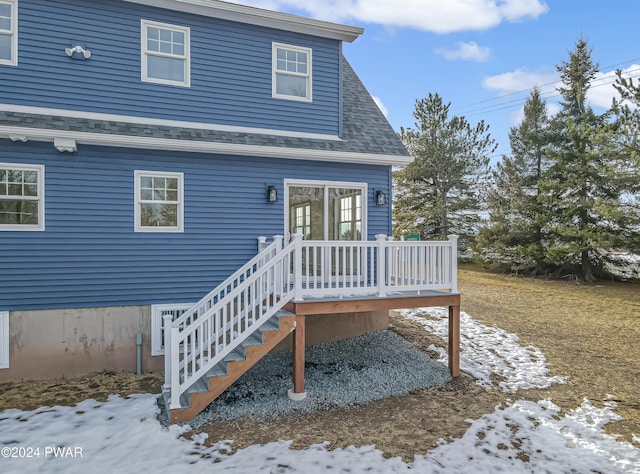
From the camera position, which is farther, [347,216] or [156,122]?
[347,216]

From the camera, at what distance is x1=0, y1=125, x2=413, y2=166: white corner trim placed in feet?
20.2

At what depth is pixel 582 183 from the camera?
1633 cm

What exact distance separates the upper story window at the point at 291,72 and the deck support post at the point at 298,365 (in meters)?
4.39

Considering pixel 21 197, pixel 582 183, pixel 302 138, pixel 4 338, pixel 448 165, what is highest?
pixel 448 165

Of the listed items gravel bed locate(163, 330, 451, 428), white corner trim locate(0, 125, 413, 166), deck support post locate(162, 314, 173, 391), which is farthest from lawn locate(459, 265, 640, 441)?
deck support post locate(162, 314, 173, 391)

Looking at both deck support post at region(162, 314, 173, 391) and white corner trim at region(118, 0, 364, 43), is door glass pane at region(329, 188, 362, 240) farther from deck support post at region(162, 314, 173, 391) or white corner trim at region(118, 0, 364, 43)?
deck support post at region(162, 314, 173, 391)


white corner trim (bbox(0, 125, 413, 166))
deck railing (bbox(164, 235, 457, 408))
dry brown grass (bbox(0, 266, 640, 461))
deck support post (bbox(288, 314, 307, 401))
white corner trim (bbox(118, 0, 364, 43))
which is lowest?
dry brown grass (bbox(0, 266, 640, 461))

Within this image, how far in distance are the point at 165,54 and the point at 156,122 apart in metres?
1.22

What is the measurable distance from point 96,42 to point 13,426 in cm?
577

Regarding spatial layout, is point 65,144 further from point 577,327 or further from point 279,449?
point 577,327

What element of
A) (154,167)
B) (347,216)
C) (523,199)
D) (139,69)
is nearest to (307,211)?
(347,216)

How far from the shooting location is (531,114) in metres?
19.0

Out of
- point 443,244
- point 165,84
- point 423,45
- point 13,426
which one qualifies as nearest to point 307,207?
point 443,244

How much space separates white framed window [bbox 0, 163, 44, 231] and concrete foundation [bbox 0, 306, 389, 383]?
54.3 inches
